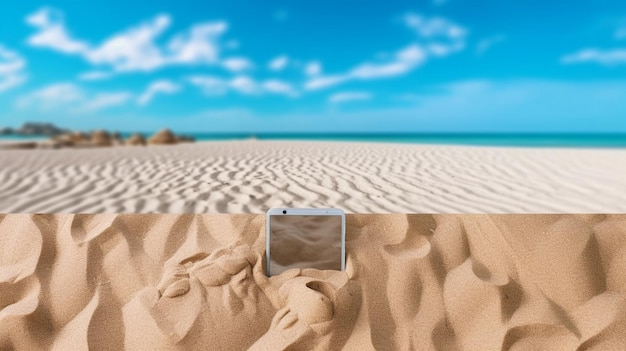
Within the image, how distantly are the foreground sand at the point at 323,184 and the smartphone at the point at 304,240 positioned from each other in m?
0.53

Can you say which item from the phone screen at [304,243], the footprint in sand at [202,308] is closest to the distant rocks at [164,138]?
the phone screen at [304,243]

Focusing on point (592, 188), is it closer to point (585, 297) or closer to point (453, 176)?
point (453, 176)

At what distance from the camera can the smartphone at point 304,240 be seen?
2.18 meters

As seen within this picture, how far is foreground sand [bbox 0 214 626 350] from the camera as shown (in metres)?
1.82

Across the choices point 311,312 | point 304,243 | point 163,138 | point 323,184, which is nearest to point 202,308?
point 311,312

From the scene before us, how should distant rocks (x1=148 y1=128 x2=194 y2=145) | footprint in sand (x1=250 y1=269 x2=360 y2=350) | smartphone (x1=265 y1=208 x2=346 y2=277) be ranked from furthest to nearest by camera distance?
distant rocks (x1=148 y1=128 x2=194 y2=145), smartphone (x1=265 y1=208 x2=346 y2=277), footprint in sand (x1=250 y1=269 x2=360 y2=350)

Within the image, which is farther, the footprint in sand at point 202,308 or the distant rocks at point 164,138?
the distant rocks at point 164,138

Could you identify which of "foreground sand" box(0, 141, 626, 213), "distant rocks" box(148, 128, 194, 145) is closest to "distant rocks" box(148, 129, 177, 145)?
Answer: "distant rocks" box(148, 128, 194, 145)

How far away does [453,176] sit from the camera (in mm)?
4574

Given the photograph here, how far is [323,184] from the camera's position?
13.0 feet

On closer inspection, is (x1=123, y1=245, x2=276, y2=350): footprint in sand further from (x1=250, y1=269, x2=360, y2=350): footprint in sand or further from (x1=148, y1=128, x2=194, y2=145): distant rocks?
(x1=148, y1=128, x2=194, y2=145): distant rocks

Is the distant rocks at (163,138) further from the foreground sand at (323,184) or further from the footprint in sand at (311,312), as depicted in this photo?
the footprint in sand at (311,312)

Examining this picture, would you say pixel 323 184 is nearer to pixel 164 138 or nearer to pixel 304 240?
pixel 304 240

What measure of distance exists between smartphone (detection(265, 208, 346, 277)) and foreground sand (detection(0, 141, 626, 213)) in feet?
1.73
